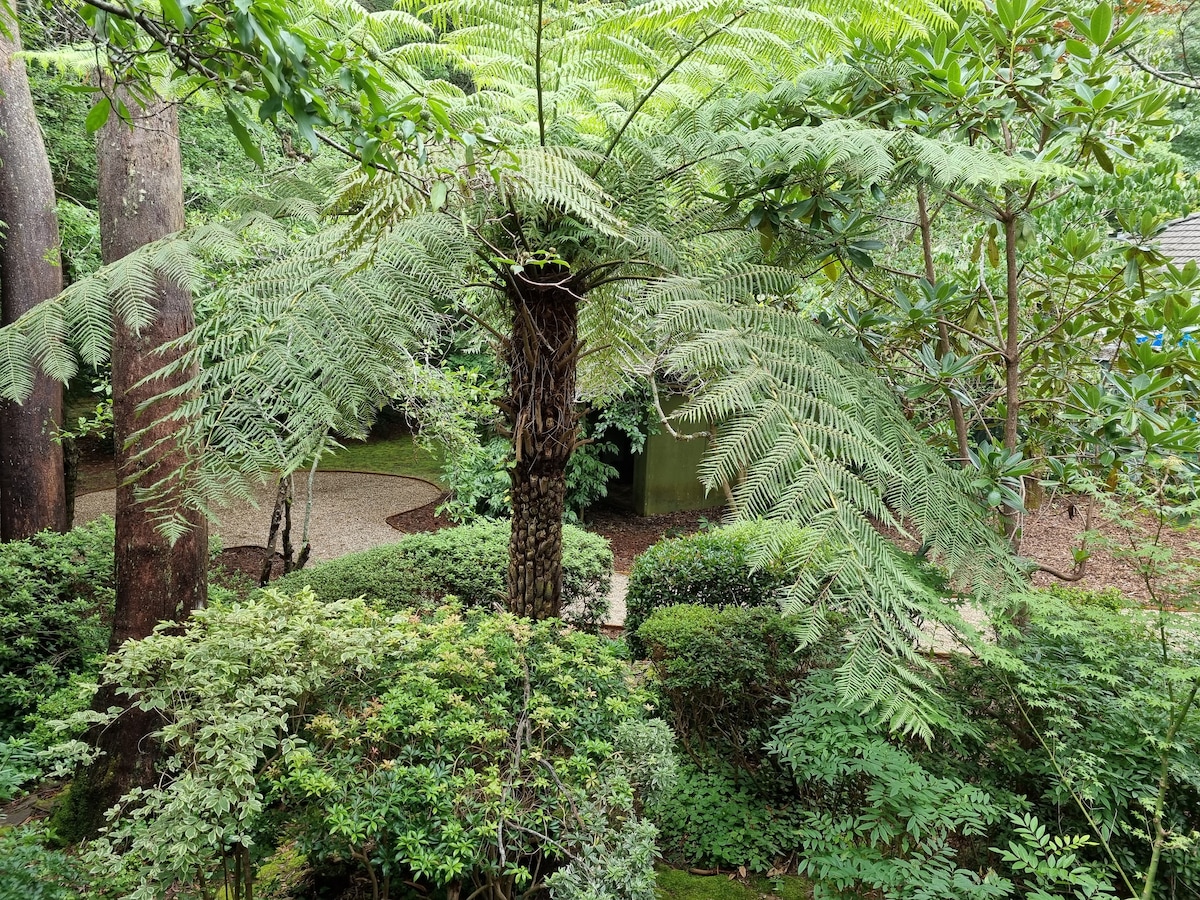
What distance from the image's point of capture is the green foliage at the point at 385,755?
5.78 ft

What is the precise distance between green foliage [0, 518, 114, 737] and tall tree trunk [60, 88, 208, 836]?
0.64 metres

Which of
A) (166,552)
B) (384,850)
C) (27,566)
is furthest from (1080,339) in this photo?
(27,566)

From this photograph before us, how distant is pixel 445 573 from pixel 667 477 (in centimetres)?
529

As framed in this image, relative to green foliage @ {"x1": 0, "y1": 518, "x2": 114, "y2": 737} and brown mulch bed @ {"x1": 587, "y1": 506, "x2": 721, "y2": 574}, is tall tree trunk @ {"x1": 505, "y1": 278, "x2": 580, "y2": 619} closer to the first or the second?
green foliage @ {"x1": 0, "y1": 518, "x2": 114, "y2": 737}

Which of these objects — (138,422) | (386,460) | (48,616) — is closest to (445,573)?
(138,422)

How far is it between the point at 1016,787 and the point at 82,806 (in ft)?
12.3

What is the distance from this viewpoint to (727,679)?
9.80ft

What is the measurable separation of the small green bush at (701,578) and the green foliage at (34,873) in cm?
273

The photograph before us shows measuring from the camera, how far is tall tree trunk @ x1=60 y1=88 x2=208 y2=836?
308cm

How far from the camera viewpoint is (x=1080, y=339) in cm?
307

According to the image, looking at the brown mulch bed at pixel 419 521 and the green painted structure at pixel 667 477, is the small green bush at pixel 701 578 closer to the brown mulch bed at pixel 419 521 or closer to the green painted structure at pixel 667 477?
the brown mulch bed at pixel 419 521

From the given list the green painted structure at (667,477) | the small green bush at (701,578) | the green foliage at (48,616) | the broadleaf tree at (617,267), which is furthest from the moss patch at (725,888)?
the green painted structure at (667,477)

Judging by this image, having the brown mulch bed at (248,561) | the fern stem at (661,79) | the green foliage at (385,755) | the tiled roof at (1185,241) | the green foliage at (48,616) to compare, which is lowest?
the brown mulch bed at (248,561)

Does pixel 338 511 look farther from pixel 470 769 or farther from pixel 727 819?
pixel 470 769
